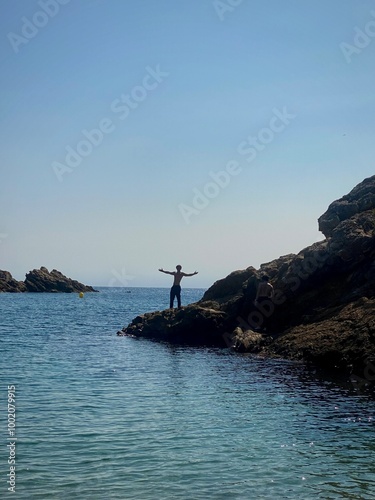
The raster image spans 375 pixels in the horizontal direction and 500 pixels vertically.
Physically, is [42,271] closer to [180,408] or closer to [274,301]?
[274,301]

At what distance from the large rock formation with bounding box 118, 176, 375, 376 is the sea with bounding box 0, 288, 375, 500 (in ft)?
6.72

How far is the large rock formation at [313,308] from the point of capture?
2625cm

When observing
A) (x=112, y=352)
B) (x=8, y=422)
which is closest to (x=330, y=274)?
(x=112, y=352)

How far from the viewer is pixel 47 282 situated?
166875mm

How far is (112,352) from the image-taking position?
32.7m

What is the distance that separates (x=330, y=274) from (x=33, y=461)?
23.4 meters

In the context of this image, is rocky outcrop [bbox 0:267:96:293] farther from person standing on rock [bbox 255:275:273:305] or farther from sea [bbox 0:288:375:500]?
sea [bbox 0:288:375:500]

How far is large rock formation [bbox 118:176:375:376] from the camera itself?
26.2m

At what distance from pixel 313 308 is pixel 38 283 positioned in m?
143

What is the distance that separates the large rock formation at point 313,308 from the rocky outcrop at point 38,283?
130m
